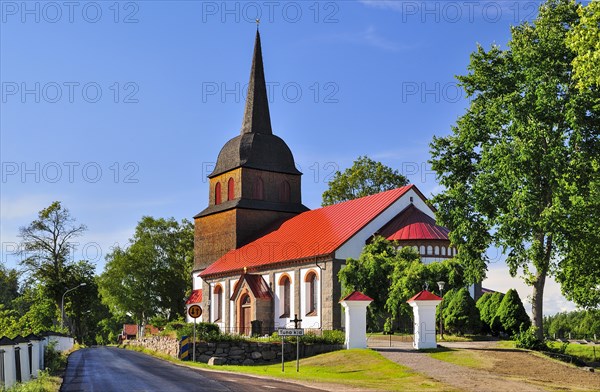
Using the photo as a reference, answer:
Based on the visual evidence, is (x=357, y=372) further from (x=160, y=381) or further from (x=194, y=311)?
(x=194, y=311)

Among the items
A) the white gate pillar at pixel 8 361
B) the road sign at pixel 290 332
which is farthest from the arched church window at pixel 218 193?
the white gate pillar at pixel 8 361

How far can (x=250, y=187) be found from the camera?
188ft

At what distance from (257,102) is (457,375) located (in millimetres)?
42368

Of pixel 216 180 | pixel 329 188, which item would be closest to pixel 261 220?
pixel 216 180

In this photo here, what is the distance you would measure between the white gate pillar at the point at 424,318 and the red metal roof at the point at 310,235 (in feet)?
38.9

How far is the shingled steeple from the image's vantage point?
2344 inches

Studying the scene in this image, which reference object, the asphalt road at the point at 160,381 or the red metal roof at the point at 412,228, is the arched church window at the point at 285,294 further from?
the asphalt road at the point at 160,381

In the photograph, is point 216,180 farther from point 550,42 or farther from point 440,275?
point 550,42

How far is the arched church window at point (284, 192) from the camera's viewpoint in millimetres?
58688

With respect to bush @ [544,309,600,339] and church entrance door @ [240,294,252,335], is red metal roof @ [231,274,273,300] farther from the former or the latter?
bush @ [544,309,600,339]

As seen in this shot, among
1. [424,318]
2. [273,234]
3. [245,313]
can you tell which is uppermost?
[273,234]

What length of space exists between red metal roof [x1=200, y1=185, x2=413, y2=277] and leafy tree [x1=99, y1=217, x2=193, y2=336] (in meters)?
23.3

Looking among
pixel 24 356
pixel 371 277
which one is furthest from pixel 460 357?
pixel 24 356

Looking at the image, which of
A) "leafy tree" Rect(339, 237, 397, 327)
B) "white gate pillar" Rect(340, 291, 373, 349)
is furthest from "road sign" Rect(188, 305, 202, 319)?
"leafy tree" Rect(339, 237, 397, 327)
